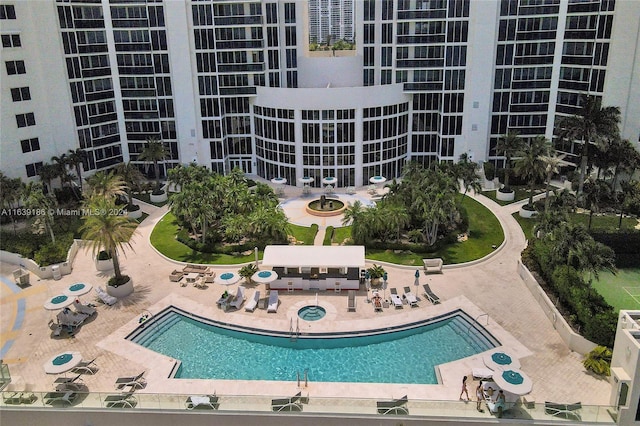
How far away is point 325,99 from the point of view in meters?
53.7

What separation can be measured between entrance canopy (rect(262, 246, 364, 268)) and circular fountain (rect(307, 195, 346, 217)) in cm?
1192

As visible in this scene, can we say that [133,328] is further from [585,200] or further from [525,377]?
[585,200]

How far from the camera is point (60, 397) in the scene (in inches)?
976

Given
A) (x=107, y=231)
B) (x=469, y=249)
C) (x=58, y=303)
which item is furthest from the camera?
(x=469, y=249)

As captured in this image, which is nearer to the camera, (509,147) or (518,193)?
(509,147)

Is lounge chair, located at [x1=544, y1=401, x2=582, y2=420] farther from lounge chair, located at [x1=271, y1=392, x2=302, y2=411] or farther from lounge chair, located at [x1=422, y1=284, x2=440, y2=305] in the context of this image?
lounge chair, located at [x1=422, y1=284, x2=440, y2=305]

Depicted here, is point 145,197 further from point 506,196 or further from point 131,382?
point 506,196

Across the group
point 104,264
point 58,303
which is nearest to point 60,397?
point 58,303

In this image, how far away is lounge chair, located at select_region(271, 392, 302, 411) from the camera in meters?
24.2

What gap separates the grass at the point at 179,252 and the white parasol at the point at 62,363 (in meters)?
14.4

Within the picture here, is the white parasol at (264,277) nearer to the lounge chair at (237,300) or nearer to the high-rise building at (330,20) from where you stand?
the lounge chair at (237,300)

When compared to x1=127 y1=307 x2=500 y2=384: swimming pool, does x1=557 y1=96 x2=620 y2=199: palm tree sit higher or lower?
higher

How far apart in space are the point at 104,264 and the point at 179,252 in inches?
228

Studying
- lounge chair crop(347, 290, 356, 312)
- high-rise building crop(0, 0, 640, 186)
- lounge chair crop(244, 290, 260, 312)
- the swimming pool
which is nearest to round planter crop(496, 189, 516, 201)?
high-rise building crop(0, 0, 640, 186)
